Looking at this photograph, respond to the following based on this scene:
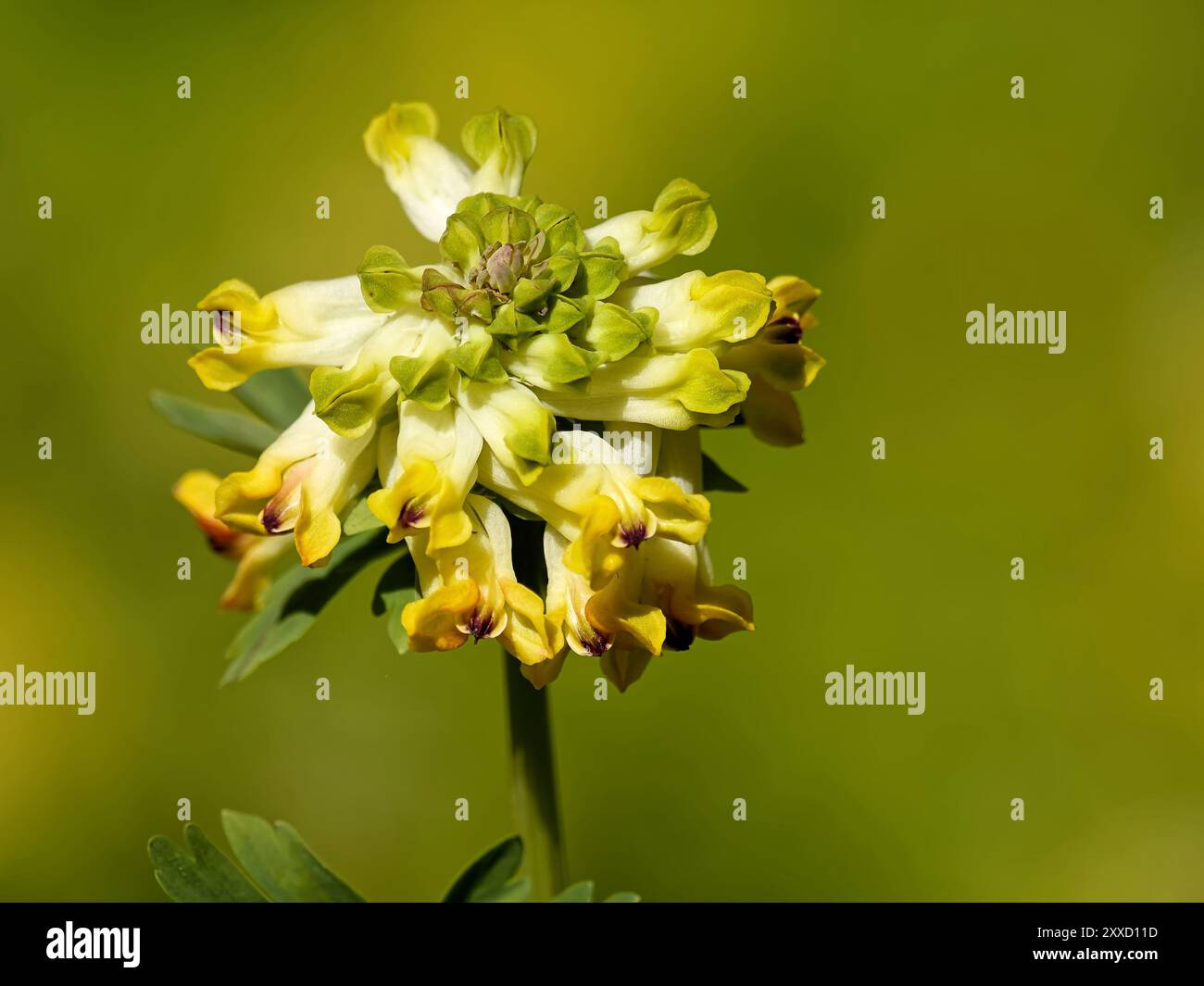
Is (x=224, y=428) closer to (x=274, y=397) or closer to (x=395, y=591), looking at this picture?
(x=274, y=397)

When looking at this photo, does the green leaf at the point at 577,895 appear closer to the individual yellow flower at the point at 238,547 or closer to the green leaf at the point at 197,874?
the green leaf at the point at 197,874

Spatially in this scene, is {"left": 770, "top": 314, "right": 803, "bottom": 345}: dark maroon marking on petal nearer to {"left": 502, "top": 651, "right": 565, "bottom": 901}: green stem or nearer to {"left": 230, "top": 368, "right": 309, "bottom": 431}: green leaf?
{"left": 502, "top": 651, "right": 565, "bottom": 901}: green stem

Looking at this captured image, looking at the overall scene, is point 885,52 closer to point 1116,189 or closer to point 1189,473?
point 1116,189

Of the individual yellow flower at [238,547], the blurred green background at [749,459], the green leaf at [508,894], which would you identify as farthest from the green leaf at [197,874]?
the blurred green background at [749,459]

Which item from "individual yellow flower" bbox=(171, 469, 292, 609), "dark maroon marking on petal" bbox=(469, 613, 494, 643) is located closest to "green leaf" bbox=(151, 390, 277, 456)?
"individual yellow flower" bbox=(171, 469, 292, 609)

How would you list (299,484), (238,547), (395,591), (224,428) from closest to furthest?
(299,484) < (395,591) < (224,428) < (238,547)

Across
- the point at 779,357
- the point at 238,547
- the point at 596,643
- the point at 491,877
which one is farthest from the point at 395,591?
the point at 779,357
